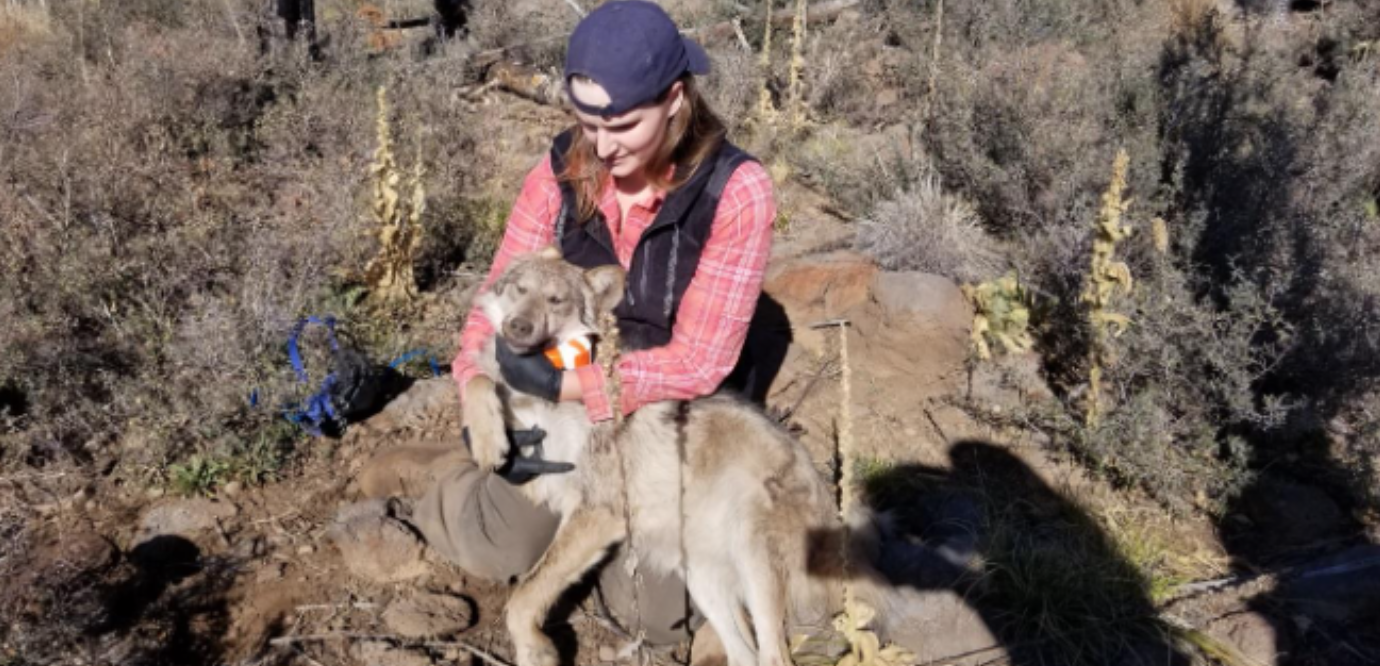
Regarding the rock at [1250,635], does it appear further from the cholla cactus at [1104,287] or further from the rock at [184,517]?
the rock at [184,517]

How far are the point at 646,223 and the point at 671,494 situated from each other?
3.25 ft

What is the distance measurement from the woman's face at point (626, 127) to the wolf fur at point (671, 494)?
439 mm

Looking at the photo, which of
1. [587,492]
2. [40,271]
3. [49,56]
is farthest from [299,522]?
[49,56]

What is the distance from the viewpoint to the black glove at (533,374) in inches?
121

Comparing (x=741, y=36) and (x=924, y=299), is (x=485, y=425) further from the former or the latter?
(x=741, y=36)

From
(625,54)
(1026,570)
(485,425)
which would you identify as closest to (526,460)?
(485,425)

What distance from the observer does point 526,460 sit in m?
3.28

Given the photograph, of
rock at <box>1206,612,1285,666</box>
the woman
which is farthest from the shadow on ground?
the woman

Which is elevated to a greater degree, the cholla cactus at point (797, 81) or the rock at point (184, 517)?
the cholla cactus at point (797, 81)

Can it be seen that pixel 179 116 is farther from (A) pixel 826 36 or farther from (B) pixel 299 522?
(A) pixel 826 36

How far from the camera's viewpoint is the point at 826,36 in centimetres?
977

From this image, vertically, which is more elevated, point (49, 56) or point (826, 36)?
point (826, 36)

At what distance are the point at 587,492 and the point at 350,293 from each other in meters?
2.65

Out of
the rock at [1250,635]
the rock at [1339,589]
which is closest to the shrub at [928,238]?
the rock at [1339,589]
